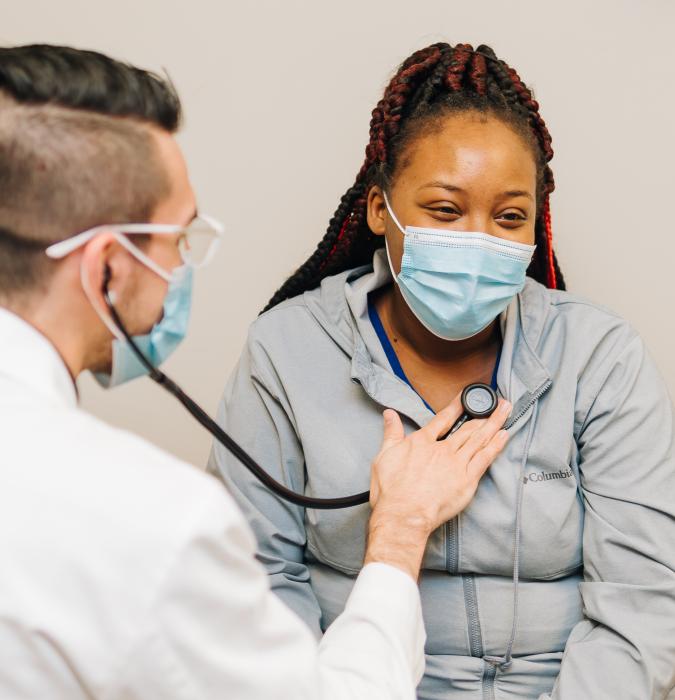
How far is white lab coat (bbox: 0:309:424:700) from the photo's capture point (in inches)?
27.9

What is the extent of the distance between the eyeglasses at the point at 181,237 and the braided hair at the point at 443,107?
0.52 metres

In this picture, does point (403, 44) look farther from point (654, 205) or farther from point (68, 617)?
point (68, 617)

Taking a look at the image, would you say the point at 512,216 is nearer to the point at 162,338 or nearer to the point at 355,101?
the point at 355,101

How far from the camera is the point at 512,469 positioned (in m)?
1.36

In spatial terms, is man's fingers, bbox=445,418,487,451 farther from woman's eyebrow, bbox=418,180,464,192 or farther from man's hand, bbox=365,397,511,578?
woman's eyebrow, bbox=418,180,464,192

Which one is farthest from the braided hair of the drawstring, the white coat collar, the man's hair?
the white coat collar

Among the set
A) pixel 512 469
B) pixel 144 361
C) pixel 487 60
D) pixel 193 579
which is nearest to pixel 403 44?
pixel 487 60

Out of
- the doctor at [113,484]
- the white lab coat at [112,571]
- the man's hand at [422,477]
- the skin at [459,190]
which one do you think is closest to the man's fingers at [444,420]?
the man's hand at [422,477]

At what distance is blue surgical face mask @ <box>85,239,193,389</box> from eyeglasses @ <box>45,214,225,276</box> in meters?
0.02

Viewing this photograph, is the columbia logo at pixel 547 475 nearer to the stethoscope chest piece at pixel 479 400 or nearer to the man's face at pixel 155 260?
the stethoscope chest piece at pixel 479 400

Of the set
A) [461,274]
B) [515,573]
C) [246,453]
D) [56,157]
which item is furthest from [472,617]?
[56,157]

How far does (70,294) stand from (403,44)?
3.52ft

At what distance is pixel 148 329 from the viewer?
1.02 meters

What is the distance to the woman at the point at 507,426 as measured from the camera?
4.39ft
